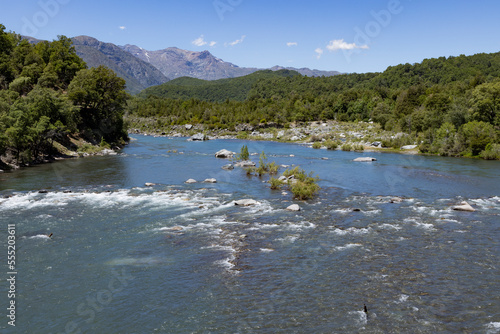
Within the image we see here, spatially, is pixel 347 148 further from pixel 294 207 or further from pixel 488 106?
pixel 294 207

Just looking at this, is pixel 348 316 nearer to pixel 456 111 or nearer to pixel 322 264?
pixel 322 264

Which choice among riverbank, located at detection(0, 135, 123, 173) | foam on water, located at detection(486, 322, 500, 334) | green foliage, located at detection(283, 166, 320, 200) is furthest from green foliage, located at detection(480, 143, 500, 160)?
riverbank, located at detection(0, 135, 123, 173)

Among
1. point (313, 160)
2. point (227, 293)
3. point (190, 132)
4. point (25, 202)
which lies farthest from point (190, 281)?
point (190, 132)

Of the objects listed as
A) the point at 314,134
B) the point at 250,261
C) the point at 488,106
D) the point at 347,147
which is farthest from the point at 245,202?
the point at 314,134

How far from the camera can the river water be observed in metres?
11.9

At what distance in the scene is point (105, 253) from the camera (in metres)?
17.2

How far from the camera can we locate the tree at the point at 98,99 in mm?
66500

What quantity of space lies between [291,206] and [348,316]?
14.2 meters

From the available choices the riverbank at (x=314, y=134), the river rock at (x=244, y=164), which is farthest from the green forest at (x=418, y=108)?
the river rock at (x=244, y=164)

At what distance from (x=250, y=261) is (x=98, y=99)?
62.9 m

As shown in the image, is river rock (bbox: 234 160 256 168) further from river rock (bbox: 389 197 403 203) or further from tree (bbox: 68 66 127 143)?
tree (bbox: 68 66 127 143)

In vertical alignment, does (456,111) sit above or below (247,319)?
above

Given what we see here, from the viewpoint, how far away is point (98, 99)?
68.4m

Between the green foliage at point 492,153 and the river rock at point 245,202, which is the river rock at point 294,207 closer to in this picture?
the river rock at point 245,202
